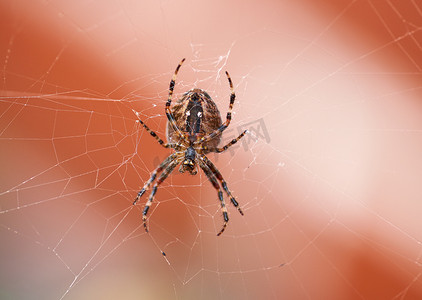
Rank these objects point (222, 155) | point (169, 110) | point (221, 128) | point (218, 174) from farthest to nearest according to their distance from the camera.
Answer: point (222, 155) → point (218, 174) → point (221, 128) → point (169, 110)

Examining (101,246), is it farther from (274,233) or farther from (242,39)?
(242,39)

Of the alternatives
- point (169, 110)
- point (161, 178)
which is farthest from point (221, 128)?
point (161, 178)

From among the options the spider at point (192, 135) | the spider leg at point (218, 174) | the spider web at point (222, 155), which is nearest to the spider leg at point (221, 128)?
the spider at point (192, 135)

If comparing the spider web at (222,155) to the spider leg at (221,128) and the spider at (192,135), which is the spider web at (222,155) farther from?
the spider leg at (221,128)

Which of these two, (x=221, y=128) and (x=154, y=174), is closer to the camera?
(x=221, y=128)

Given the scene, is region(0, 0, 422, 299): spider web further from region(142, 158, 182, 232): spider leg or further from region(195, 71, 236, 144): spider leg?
region(195, 71, 236, 144): spider leg

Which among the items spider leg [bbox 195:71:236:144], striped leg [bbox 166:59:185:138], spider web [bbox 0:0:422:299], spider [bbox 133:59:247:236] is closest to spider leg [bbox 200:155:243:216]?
spider [bbox 133:59:247:236]

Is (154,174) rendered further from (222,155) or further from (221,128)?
(222,155)
